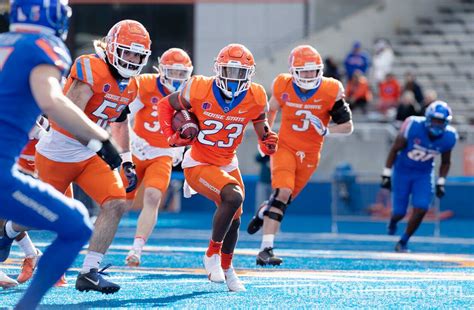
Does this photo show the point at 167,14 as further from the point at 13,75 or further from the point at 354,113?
the point at 13,75

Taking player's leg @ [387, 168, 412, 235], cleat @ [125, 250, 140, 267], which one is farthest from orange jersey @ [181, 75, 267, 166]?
player's leg @ [387, 168, 412, 235]

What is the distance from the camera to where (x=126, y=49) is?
7.60 metres

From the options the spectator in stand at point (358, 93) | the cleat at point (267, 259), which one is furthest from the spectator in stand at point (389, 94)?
the cleat at point (267, 259)

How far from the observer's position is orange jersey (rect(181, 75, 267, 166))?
26.5ft

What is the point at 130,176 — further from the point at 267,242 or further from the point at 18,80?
the point at 267,242

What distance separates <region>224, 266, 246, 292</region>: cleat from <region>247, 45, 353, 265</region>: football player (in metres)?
1.77

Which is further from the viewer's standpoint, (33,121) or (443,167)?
(443,167)

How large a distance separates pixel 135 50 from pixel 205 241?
5.53 metres

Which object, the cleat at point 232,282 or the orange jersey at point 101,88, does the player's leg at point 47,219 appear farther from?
the cleat at point 232,282

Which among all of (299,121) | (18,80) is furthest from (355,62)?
(18,80)

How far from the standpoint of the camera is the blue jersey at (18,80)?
17.9 ft

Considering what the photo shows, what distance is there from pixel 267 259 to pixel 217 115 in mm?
1909

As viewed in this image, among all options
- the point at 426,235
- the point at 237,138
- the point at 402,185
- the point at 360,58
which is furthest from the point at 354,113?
the point at 237,138

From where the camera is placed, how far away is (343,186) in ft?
53.4
